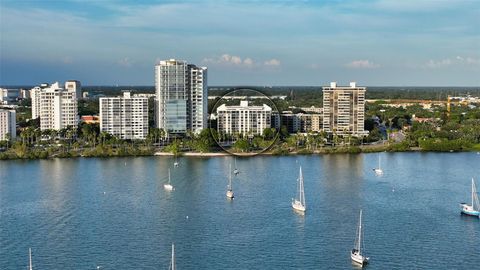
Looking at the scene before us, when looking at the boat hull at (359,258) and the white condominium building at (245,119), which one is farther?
the white condominium building at (245,119)

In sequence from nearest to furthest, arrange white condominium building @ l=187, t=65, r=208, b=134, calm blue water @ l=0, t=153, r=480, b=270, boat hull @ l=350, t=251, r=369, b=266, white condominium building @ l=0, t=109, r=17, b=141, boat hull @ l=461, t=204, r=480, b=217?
boat hull @ l=350, t=251, r=369, b=266 → calm blue water @ l=0, t=153, r=480, b=270 → boat hull @ l=461, t=204, r=480, b=217 → white condominium building @ l=0, t=109, r=17, b=141 → white condominium building @ l=187, t=65, r=208, b=134

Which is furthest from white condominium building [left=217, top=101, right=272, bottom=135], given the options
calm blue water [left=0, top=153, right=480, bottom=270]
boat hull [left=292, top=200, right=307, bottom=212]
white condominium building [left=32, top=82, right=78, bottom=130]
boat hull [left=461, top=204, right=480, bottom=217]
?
boat hull [left=461, top=204, right=480, bottom=217]

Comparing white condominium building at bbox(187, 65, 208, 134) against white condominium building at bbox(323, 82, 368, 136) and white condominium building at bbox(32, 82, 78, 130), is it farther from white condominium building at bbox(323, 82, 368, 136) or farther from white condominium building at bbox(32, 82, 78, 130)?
white condominium building at bbox(323, 82, 368, 136)

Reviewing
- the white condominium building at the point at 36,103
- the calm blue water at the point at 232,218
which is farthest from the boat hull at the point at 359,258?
the white condominium building at the point at 36,103

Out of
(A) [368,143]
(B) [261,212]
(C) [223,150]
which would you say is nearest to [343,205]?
(B) [261,212]

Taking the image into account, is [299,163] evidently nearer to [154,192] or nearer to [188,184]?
[188,184]

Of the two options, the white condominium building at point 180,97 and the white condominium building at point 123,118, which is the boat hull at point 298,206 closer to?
the white condominium building at point 180,97
